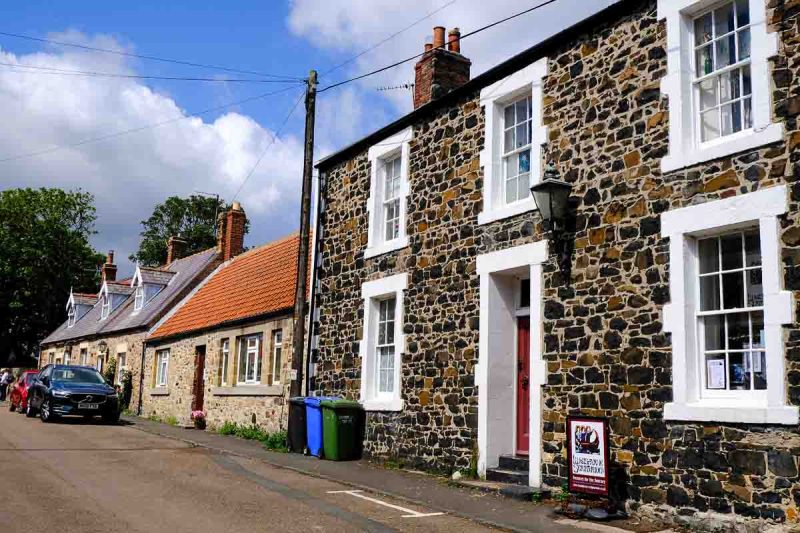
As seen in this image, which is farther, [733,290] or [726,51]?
[726,51]

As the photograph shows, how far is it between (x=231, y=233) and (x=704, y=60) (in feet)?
77.5

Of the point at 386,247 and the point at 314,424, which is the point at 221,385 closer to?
the point at 314,424

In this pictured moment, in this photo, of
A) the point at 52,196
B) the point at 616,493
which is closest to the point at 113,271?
the point at 52,196

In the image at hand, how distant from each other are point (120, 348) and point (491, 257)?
2342cm

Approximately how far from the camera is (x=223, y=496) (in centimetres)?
1045

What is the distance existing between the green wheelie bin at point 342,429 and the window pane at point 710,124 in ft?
27.0

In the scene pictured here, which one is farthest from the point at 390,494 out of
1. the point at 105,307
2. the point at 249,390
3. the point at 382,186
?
the point at 105,307

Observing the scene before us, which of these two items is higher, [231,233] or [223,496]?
[231,233]

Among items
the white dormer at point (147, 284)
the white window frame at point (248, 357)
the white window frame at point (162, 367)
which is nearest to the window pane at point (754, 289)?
the white window frame at point (248, 357)

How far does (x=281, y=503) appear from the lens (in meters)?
10.1

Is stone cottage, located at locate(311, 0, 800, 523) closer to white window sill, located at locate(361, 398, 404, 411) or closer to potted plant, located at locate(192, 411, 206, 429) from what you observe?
white window sill, located at locate(361, 398, 404, 411)

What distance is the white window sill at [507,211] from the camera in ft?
38.5

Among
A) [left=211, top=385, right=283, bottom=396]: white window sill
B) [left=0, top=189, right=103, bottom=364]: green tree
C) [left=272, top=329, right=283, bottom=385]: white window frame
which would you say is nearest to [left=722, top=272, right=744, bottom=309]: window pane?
[left=211, top=385, right=283, bottom=396]: white window sill

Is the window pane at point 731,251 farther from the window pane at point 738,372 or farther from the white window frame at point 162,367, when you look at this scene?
the white window frame at point 162,367
